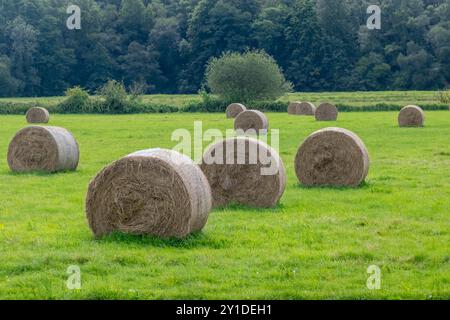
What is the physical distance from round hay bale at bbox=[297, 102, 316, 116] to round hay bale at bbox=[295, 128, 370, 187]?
40.1 m

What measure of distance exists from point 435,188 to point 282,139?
15100 mm

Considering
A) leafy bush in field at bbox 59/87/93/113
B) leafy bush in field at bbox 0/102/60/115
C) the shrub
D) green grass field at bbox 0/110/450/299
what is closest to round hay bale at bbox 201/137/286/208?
green grass field at bbox 0/110/450/299

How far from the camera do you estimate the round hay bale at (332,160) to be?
18.6 meters

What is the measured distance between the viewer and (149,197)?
12.2 meters

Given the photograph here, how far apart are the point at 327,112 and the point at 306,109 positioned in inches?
427

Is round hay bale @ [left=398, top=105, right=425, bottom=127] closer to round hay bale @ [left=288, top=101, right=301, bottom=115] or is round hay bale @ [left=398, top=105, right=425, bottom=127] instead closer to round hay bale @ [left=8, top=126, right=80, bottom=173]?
round hay bale @ [left=288, top=101, right=301, bottom=115]

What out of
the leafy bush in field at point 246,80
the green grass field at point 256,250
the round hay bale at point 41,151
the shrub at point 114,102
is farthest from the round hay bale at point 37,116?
the green grass field at point 256,250

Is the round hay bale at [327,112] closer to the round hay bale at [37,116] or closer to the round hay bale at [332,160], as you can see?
the round hay bale at [37,116]

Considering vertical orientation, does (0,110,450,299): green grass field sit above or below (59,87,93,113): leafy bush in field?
above

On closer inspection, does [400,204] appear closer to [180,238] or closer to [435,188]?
[435,188]

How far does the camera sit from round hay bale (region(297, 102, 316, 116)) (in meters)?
58.9

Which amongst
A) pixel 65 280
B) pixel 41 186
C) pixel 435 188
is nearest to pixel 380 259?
pixel 65 280

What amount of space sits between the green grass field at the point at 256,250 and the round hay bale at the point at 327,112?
29.3m

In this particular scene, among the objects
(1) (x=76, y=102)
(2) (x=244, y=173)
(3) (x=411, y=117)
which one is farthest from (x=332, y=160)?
(1) (x=76, y=102)
